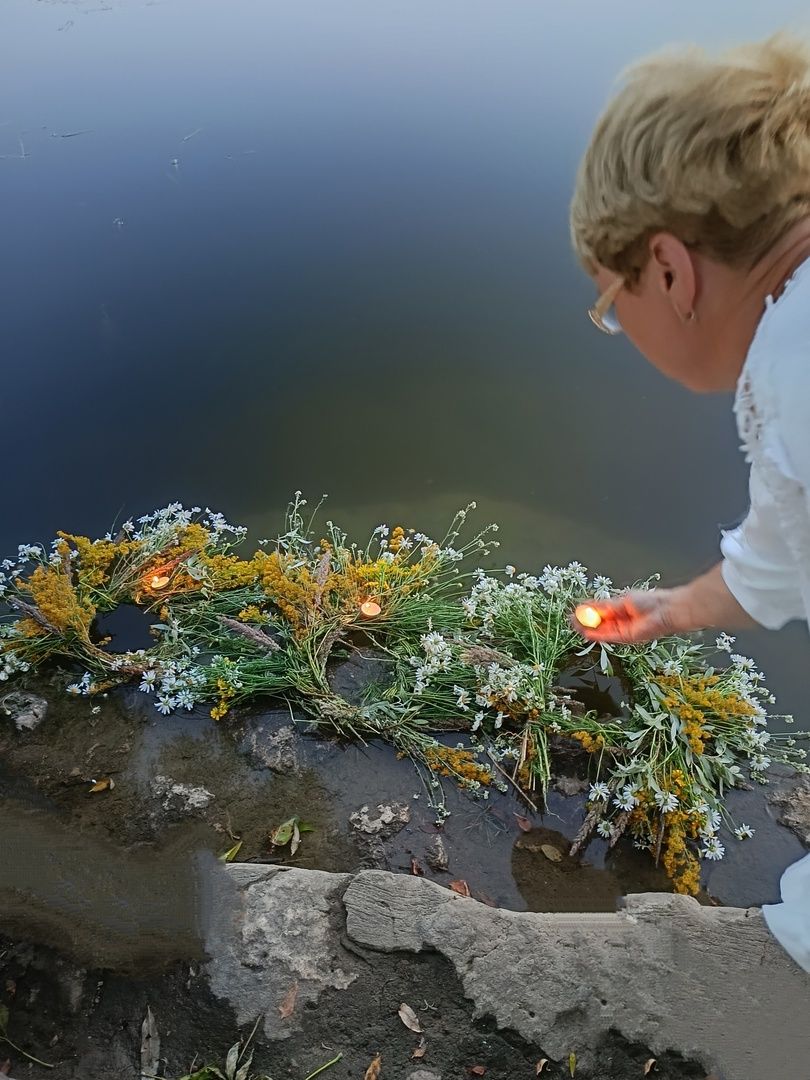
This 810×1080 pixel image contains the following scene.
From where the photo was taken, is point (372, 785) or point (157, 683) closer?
point (372, 785)

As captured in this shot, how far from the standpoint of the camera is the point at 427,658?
7.54 feet

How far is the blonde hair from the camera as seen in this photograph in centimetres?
79

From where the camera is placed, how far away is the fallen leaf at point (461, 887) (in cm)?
187

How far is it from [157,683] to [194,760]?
0.30m

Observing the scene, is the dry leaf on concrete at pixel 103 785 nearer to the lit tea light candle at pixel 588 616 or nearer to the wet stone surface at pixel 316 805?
the wet stone surface at pixel 316 805

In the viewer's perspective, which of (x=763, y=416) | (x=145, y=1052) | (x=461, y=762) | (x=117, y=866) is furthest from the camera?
(x=461, y=762)

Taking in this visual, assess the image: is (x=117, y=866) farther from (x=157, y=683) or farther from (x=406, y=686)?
(x=406, y=686)

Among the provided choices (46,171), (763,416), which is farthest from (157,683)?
(46,171)

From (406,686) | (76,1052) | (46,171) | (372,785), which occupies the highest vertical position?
(46,171)

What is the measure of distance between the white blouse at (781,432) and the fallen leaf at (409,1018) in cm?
123

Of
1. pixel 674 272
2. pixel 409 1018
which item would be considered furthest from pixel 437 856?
pixel 674 272

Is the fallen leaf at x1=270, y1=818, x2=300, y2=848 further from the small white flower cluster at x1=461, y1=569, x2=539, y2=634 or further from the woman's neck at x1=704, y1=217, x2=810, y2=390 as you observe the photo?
the woman's neck at x1=704, y1=217, x2=810, y2=390

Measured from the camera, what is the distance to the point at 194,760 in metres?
2.16

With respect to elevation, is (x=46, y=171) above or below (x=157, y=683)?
above
